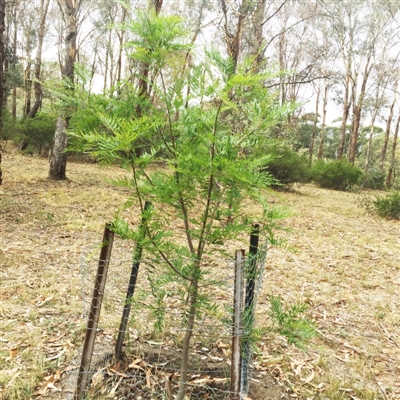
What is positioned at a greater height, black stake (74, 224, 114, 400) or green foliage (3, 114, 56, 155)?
green foliage (3, 114, 56, 155)

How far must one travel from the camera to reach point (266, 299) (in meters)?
4.06

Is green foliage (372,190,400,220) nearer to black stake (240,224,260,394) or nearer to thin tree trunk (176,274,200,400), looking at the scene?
black stake (240,224,260,394)

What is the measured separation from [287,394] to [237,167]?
1794 mm

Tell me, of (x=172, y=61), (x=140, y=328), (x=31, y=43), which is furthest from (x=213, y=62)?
(x=31, y=43)

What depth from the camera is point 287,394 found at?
101 inches

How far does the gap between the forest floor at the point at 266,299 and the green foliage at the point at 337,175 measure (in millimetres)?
7398

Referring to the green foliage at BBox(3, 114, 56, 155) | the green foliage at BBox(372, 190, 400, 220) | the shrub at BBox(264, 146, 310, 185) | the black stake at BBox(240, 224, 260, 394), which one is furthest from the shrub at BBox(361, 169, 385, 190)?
the black stake at BBox(240, 224, 260, 394)

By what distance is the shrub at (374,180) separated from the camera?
1662cm

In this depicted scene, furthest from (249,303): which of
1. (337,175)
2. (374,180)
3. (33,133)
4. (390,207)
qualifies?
(374,180)

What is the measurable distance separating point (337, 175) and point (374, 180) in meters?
3.69

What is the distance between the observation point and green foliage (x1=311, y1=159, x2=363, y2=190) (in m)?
15.1

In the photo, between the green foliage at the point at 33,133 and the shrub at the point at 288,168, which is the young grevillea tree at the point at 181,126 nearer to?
the shrub at the point at 288,168

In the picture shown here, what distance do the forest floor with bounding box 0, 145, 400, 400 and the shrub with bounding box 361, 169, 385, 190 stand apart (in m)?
9.50

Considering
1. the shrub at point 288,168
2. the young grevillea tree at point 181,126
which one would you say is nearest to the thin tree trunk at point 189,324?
the young grevillea tree at point 181,126
